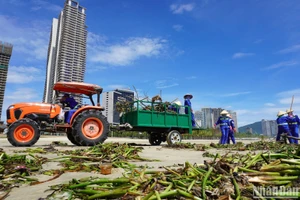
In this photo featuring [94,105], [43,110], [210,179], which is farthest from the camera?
[94,105]

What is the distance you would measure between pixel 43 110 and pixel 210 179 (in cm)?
774

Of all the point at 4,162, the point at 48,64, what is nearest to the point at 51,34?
the point at 48,64

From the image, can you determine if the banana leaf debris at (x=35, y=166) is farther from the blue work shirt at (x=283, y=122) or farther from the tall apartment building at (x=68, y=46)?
the tall apartment building at (x=68, y=46)

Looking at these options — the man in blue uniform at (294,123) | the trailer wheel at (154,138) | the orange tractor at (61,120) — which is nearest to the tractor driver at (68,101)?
the orange tractor at (61,120)

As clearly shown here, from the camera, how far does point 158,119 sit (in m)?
10.2

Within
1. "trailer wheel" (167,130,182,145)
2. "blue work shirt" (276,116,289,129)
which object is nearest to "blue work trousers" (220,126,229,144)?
"trailer wheel" (167,130,182,145)

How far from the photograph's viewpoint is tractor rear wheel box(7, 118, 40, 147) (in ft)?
24.0

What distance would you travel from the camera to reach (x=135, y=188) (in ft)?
6.29

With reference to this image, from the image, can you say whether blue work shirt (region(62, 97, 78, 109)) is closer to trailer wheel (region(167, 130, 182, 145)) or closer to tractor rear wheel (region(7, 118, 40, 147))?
tractor rear wheel (region(7, 118, 40, 147))

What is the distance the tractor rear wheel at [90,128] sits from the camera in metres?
7.85

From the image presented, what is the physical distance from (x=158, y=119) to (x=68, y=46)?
5826 centimetres

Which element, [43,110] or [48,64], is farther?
[48,64]

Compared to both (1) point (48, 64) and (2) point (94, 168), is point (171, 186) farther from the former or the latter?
(1) point (48, 64)

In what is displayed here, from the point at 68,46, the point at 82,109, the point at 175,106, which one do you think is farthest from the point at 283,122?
the point at 68,46
